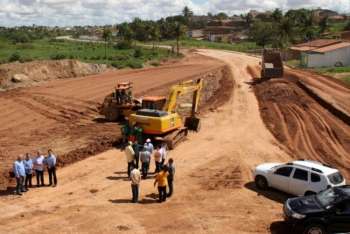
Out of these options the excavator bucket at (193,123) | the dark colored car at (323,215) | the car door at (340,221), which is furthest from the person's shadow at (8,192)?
the excavator bucket at (193,123)

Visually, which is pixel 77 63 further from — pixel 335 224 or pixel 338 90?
pixel 335 224

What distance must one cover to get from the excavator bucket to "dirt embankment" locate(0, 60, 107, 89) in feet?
93.8

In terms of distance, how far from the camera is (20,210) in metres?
19.7

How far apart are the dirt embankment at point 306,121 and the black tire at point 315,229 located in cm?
935

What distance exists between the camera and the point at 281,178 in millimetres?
21078

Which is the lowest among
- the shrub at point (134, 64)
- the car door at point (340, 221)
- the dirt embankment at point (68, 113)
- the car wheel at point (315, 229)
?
the dirt embankment at point (68, 113)

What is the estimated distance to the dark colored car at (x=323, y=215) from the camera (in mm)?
16141

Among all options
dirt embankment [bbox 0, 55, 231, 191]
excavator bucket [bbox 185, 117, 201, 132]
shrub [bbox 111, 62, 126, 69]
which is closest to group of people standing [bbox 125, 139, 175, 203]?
dirt embankment [bbox 0, 55, 231, 191]

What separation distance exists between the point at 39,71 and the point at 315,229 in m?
50.0

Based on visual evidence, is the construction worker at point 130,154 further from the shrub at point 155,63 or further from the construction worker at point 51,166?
the shrub at point 155,63

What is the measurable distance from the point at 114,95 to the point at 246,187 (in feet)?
51.1

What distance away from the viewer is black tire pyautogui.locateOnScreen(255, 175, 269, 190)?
2186 cm

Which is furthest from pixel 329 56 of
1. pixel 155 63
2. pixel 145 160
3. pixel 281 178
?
pixel 281 178

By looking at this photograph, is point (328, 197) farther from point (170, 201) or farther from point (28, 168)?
point (28, 168)
